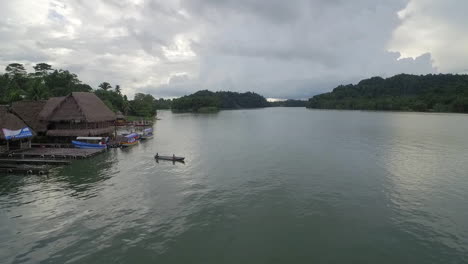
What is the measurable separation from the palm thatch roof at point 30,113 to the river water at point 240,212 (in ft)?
47.3

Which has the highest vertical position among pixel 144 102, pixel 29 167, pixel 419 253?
pixel 144 102

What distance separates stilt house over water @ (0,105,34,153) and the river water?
8.26m

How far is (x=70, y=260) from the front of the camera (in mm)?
12859

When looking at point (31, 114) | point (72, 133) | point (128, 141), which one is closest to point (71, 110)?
point (72, 133)

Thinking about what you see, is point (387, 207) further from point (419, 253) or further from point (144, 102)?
point (144, 102)

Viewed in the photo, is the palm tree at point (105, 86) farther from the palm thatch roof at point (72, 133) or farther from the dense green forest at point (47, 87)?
the palm thatch roof at point (72, 133)

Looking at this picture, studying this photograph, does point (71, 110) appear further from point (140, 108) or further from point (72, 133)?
point (140, 108)

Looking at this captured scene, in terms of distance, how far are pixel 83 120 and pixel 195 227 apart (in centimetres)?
3344

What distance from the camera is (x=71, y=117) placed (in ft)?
130

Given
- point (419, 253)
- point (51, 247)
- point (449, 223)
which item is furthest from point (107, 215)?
point (449, 223)

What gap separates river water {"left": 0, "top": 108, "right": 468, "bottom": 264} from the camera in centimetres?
1362

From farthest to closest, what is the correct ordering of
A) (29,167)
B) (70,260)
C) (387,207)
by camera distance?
(29,167) < (387,207) < (70,260)

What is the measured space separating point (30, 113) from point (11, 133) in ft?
33.3

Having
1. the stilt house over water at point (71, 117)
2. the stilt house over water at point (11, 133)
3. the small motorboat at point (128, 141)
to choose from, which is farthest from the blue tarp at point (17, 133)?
the small motorboat at point (128, 141)
